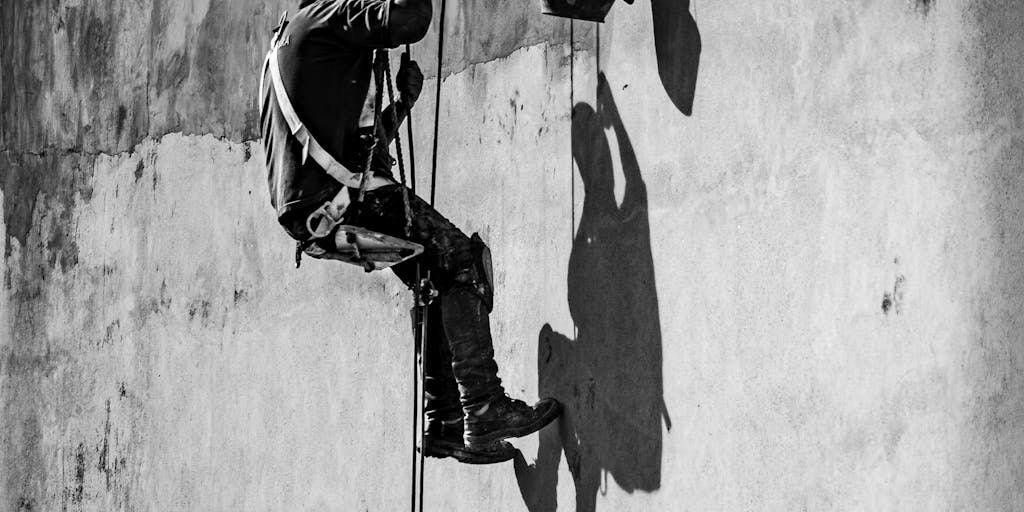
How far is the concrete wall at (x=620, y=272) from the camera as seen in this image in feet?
9.50

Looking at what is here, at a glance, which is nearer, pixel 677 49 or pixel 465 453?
pixel 677 49

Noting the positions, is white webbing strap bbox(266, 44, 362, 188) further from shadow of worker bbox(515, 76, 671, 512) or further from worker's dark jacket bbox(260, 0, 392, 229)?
shadow of worker bbox(515, 76, 671, 512)

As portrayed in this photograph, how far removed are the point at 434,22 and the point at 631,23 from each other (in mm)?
982

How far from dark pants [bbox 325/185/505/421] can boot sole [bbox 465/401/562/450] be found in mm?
88

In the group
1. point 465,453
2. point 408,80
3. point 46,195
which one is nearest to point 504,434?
point 465,453

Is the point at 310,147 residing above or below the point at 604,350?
above

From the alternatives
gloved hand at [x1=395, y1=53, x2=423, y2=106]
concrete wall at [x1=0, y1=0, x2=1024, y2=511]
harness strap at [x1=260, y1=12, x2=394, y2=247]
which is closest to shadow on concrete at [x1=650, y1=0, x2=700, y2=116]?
concrete wall at [x1=0, y1=0, x2=1024, y2=511]

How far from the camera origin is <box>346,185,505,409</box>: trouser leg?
3.87 m

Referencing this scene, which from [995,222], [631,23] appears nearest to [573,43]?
[631,23]

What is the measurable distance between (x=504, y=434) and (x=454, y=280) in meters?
0.43

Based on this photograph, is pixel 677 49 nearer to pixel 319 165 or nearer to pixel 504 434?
pixel 319 165

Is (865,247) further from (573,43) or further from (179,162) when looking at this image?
(179,162)

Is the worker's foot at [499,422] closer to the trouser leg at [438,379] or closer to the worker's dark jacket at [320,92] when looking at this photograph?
the trouser leg at [438,379]

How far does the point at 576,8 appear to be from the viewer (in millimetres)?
3836
